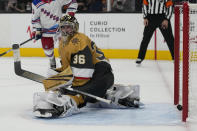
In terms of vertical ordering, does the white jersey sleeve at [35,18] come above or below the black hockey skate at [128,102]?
above

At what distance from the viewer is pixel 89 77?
404cm

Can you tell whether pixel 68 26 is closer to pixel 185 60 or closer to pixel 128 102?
pixel 128 102

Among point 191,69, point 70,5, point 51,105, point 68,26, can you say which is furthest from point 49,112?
point 70,5

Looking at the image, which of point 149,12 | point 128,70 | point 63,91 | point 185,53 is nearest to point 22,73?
point 63,91

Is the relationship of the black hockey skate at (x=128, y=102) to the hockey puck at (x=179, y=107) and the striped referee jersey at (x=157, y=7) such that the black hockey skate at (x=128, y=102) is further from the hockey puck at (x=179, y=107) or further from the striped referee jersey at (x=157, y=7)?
the striped referee jersey at (x=157, y=7)

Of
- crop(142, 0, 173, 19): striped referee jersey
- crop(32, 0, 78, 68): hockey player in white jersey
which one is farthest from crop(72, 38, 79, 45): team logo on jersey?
crop(142, 0, 173, 19): striped referee jersey

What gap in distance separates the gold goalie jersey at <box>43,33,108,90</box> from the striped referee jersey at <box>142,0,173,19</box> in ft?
10.5

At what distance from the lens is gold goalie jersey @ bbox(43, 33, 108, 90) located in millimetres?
3859

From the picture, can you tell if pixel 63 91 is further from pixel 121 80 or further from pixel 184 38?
pixel 121 80

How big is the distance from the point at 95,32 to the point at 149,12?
1065 millimetres

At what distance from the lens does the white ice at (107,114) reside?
358cm

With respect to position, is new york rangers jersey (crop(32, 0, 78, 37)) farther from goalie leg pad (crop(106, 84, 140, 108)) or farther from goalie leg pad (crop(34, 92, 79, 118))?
goalie leg pad (crop(34, 92, 79, 118))

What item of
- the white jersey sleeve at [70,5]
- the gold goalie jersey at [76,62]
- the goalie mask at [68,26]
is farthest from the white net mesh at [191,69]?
the white jersey sleeve at [70,5]

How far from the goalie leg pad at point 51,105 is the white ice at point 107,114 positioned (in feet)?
0.16
